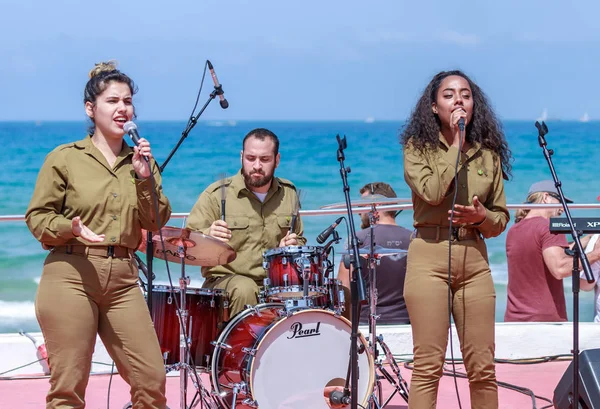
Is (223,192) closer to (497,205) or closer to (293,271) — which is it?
(293,271)

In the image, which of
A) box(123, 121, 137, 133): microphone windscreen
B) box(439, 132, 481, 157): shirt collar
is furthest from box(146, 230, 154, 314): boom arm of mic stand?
box(439, 132, 481, 157): shirt collar

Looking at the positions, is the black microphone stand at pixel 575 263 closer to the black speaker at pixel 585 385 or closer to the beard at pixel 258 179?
the black speaker at pixel 585 385

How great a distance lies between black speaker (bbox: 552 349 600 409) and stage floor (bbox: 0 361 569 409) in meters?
0.94

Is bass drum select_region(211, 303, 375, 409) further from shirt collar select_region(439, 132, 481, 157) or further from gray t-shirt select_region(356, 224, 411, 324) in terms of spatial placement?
A: shirt collar select_region(439, 132, 481, 157)

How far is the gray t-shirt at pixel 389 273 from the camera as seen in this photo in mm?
6406

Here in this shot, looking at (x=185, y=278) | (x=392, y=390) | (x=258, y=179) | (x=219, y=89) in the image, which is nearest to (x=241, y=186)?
(x=258, y=179)

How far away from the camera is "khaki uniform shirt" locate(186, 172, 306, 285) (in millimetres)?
5566

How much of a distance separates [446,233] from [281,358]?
129 cm

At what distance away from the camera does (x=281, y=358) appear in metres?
5.11

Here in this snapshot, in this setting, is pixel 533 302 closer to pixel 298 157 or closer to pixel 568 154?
pixel 298 157

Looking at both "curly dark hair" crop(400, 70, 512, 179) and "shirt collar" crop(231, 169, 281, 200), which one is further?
"shirt collar" crop(231, 169, 281, 200)

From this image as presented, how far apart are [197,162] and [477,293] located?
89.1 ft

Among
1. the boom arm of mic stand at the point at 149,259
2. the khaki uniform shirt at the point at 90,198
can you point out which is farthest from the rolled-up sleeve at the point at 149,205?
the boom arm of mic stand at the point at 149,259

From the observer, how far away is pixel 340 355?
17.1 ft
